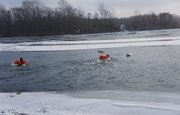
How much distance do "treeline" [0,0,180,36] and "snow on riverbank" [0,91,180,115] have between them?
272ft

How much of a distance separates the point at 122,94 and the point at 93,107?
2413mm

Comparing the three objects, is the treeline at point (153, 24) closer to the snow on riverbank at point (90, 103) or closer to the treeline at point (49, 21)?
the treeline at point (49, 21)

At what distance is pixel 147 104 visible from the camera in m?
9.45

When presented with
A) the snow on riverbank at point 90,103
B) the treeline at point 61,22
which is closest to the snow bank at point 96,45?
the snow on riverbank at point 90,103

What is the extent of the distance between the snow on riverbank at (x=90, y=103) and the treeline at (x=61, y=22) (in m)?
83.0

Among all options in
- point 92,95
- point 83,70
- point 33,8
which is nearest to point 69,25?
point 33,8

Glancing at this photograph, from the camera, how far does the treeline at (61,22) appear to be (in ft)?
320

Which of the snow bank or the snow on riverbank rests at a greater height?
the snow on riverbank

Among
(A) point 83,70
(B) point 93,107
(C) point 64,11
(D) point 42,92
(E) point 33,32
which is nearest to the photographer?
(B) point 93,107

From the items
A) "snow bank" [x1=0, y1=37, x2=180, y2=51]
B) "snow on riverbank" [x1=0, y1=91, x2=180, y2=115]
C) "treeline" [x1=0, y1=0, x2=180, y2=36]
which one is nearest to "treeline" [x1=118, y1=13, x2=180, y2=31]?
"treeline" [x1=0, y1=0, x2=180, y2=36]

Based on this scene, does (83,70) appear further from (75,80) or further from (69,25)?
(69,25)

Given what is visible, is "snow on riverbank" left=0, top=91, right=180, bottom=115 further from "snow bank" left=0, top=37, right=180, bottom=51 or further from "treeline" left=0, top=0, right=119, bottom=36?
"treeline" left=0, top=0, right=119, bottom=36

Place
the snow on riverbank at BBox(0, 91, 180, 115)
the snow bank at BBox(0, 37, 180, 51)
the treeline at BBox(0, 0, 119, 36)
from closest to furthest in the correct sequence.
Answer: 1. the snow on riverbank at BBox(0, 91, 180, 115)
2. the snow bank at BBox(0, 37, 180, 51)
3. the treeline at BBox(0, 0, 119, 36)

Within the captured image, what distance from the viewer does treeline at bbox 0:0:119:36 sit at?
9731 cm
